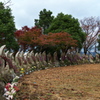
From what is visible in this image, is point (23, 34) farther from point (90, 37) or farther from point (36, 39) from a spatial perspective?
point (90, 37)

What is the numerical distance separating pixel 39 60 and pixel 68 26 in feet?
20.4

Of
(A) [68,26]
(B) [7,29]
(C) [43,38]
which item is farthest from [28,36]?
(A) [68,26]

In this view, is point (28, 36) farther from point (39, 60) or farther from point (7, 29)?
point (39, 60)

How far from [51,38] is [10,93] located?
11870 mm

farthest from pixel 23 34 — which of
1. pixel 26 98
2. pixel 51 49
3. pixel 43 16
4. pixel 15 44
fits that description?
pixel 26 98

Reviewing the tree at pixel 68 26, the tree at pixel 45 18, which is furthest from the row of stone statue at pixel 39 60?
the tree at pixel 45 18

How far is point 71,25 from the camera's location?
58.7 ft

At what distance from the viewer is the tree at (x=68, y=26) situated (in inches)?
686

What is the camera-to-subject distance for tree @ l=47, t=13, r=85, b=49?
17427mm

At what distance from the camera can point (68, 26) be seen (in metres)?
17.9

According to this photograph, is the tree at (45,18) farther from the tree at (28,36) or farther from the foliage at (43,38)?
the foliage at (43,38)

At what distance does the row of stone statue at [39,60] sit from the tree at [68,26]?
2002 millimetres

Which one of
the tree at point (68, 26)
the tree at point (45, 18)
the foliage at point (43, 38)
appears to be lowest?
the foliage at point (43, 38)

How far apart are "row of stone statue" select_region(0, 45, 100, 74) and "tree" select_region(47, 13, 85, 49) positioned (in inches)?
78.8
